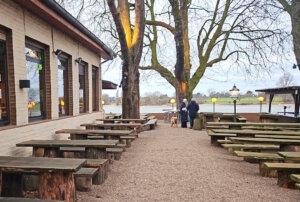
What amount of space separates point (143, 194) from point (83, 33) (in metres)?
5.59

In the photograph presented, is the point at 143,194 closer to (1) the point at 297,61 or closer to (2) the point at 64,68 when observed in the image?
(2) the point at 64,68

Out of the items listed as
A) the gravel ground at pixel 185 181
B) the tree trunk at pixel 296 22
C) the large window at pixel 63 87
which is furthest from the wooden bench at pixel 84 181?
the tree trunk at pixel 296 22

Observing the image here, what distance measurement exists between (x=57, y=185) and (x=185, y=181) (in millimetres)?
2059

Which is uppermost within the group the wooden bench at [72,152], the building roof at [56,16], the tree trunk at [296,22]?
the tree trunk at [296,22]

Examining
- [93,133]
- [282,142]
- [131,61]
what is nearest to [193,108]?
[131,61]

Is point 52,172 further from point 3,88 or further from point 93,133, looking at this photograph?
point 93,133

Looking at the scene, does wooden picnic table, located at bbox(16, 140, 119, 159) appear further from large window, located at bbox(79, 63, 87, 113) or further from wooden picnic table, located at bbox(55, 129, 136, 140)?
large window, located at bbox(79, 63, 87, 113)

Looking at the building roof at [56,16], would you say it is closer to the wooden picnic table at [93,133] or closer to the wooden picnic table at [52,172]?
the wooden picnic table at [93,133]

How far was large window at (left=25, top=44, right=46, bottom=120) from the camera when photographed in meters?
5.33

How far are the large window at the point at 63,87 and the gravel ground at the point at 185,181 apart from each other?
277 centimetres

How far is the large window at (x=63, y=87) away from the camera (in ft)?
22.4

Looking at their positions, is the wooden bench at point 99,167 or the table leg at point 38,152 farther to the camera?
the table leg at point 38,152

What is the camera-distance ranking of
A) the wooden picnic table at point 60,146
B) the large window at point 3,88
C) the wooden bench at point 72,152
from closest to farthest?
the wooden picnic table at point 60,146 → the large window at point 3,88 → the wooden bench at point 72,152

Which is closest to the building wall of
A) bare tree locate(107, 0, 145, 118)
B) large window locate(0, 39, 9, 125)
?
large window locate(0, 39, 9, 125)
